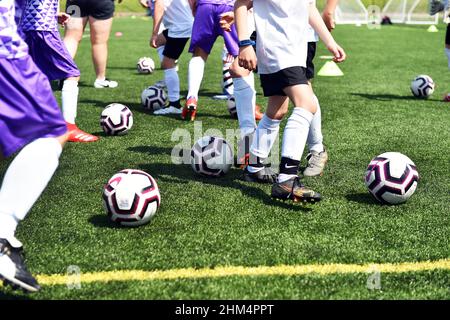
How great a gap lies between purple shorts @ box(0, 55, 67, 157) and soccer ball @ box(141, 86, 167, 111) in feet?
15.4

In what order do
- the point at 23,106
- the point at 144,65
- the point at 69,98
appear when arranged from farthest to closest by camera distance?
the point at 144,65 < the point at 69,98 < the point at 23,106

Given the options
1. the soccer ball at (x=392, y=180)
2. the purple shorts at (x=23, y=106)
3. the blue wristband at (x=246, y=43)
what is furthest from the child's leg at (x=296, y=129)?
the purple shorts at (x=23, y=106)

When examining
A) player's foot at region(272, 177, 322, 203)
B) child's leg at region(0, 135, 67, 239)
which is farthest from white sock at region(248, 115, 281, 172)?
child's leg at region(0, 135, 67, 239)

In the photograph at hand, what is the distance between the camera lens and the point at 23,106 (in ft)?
8.42

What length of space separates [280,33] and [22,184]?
210 cm

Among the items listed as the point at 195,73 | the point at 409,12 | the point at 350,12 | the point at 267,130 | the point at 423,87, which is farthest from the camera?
the point at 350,12

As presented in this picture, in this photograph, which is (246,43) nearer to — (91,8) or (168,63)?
(168,63)

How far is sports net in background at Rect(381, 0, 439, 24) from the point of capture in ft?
120

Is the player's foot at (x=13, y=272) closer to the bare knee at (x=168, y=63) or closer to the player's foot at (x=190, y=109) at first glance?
the player's foot at (x=190, y=109)

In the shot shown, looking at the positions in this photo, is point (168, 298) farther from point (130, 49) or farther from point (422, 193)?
point (130, 49)

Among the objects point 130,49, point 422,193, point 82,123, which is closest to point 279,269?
point 422,193

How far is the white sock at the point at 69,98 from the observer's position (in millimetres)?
5812

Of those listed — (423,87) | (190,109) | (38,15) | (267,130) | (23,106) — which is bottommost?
(423,87)

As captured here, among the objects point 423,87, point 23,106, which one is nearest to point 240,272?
point 23,106
